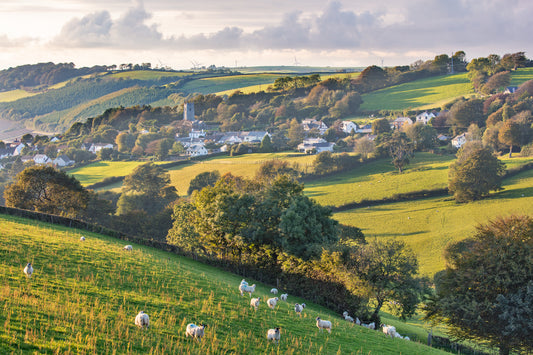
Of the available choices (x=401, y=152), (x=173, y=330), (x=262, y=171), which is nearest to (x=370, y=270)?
(x=173, y=330)

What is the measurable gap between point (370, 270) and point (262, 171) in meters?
64.5

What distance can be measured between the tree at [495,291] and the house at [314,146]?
296 ft

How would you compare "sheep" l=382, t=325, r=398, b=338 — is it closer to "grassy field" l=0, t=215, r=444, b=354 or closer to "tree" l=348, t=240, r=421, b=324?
"grassy field" l=0, t=215, r=444, b=354

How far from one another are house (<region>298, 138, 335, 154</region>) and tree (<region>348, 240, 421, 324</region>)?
88933 mm

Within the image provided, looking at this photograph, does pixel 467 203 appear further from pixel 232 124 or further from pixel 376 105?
pixel 232 124

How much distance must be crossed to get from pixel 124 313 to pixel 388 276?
73.8ft

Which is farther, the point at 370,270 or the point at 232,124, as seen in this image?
the point at 232,124

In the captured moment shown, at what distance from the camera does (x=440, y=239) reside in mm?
64000

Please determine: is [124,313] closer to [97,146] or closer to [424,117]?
[424,117]

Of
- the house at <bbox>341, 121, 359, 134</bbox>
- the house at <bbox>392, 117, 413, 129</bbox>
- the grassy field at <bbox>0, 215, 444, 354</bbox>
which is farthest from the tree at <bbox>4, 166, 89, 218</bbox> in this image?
the house at <bbox>392, 117, 413, 129</bbox>

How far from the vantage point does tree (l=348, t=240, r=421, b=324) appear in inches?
1307

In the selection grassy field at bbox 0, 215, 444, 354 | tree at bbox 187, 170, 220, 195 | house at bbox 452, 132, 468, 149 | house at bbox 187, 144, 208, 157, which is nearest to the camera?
grassy field at bbox 0, 215, 444, 354

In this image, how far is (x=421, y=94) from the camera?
605 ft

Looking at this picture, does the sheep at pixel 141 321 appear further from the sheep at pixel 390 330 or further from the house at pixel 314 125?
the house at pixel 314 125
